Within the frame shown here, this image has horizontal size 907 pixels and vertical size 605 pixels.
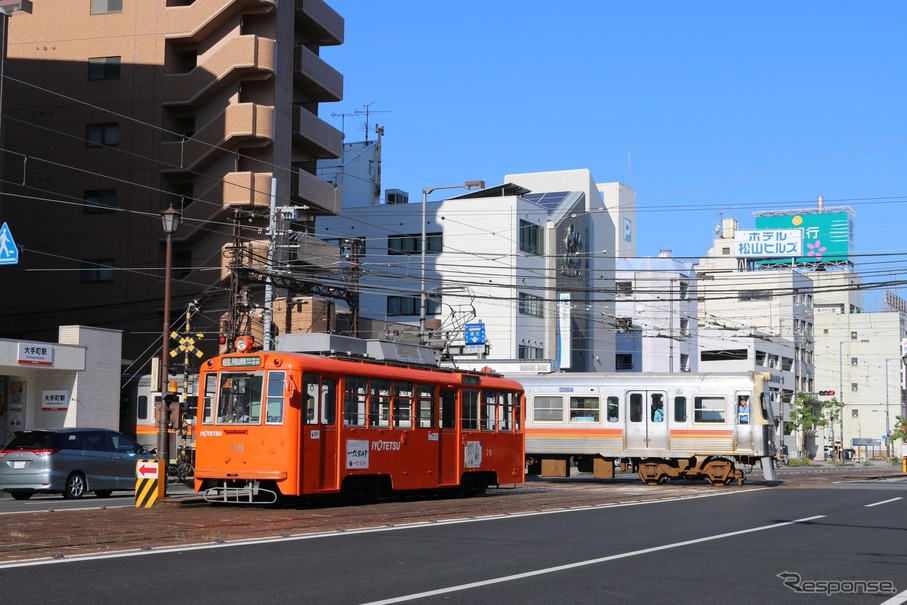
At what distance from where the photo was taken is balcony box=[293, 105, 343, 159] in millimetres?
49156

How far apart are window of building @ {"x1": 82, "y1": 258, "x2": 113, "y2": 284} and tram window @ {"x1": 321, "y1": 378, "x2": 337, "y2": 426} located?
93.3ft

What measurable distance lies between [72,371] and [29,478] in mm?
9989

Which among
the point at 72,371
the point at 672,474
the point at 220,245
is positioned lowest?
the point at 672,474

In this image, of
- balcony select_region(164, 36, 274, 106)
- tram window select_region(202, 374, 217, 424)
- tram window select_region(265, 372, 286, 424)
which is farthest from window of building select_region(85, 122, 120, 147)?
tram window select_region(265, 372, 286, 424)

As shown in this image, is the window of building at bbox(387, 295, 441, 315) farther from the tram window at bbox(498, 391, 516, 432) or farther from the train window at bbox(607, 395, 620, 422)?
the tram window at bbox(498, 391, 516, 432)

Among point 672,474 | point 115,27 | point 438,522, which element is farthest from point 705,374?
point 115,27

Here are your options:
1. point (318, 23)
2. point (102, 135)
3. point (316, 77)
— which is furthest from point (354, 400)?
point (318, 23)

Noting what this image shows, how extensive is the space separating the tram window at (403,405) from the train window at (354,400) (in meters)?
1.16

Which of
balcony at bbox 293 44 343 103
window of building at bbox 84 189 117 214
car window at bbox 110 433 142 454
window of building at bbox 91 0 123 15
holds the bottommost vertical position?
car window at bbox 110 433 142 454

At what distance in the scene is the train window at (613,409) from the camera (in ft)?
110

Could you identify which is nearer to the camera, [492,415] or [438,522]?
[438,522]

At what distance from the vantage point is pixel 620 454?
33.5 metres

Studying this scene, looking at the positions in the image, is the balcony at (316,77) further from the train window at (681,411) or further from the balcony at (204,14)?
the train window at (681,411)

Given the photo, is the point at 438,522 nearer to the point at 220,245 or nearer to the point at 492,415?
the point at 492,415
